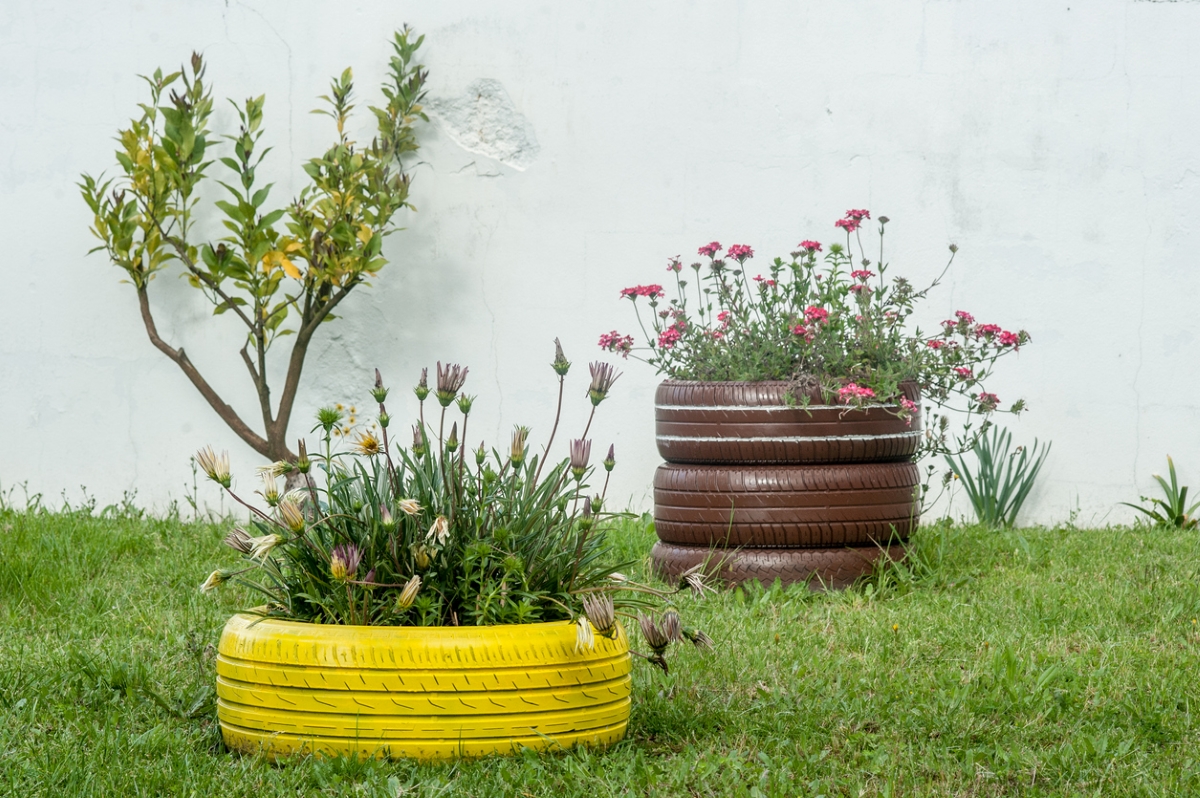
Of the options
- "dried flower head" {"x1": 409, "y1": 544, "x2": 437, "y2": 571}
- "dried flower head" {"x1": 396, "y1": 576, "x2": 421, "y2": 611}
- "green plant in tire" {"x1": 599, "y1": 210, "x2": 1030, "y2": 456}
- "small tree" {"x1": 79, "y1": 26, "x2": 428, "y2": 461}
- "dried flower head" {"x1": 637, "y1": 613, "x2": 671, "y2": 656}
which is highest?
"small tree" {"x1": 79, "y1": 26, "x2": 428, "y2": 461}

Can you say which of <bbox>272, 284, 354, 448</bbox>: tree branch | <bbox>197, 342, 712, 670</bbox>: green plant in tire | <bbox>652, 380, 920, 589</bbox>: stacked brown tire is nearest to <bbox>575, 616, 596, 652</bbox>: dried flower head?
<bbox>197, 342, 712, 670</bbox>: green plant in tire

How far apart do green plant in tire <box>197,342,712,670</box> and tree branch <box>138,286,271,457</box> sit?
324 centimetres

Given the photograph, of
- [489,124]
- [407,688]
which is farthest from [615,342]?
[407,688]

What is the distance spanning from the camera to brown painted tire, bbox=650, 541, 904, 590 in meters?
3.94

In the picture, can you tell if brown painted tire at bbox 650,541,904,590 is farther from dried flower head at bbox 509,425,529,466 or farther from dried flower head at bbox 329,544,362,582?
dried flower head at bbox 329,544,362,582

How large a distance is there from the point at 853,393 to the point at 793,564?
0.61 m

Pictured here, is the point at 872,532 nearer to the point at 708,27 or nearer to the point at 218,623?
the point at 218,623

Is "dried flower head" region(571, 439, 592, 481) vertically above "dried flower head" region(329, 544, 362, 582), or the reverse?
"dried flower head" region(571, 439, 592, 481)

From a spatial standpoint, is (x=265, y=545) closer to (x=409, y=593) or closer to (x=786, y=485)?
(x=409, y=593)

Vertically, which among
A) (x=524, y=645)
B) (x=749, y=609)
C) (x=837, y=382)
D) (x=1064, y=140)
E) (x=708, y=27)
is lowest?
(x=749, y=609)

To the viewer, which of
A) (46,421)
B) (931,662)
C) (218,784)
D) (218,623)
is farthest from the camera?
(46,421)

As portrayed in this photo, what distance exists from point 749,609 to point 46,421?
391cm

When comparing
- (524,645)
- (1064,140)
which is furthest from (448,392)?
(1064,140)

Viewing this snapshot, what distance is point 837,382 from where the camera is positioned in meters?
3.95
